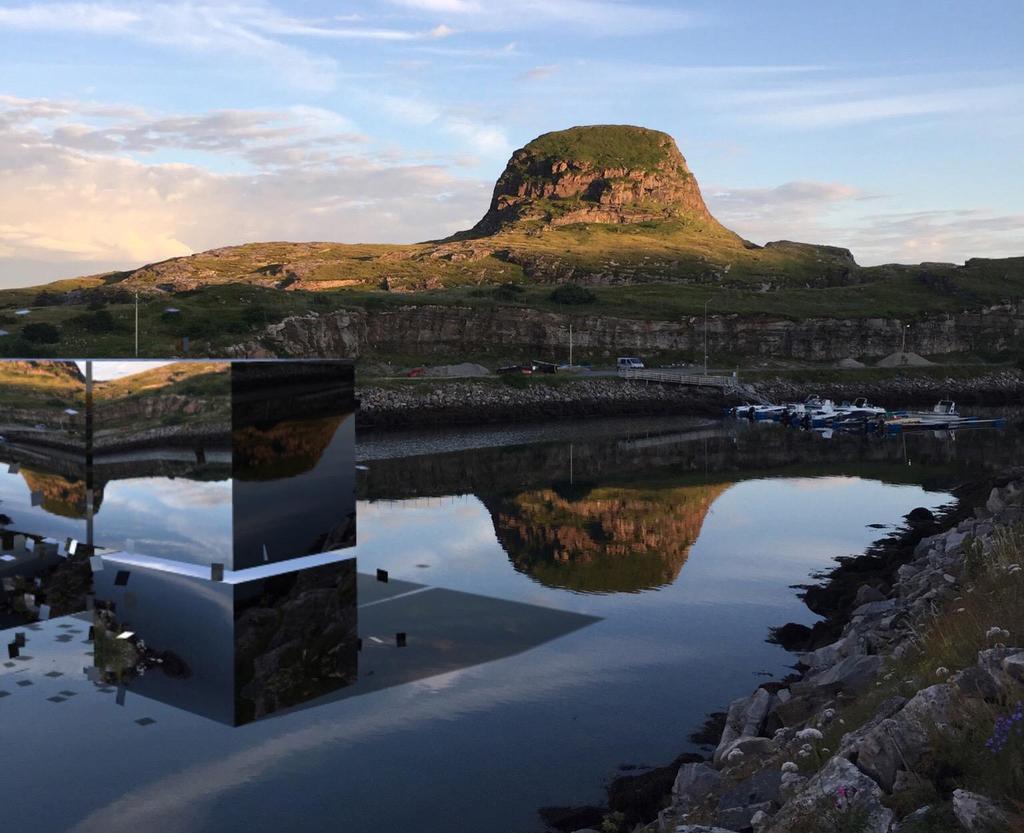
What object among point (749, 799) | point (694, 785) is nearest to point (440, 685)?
point (694, 785)

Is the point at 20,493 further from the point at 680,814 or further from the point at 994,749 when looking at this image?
the point at 994,749

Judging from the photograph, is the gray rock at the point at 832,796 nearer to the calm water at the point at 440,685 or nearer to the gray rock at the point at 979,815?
the gray rock at the point at 979,815

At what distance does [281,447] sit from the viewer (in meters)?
21.8

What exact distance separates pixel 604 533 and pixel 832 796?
97.3 ft

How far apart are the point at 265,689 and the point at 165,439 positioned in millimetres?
6332

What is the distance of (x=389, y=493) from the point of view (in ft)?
168

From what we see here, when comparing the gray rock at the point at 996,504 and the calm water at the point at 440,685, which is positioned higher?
the gray rock at the point at 996,504

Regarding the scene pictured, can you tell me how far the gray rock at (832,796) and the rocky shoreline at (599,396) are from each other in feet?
249

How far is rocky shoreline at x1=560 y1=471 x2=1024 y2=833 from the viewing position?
382 inches

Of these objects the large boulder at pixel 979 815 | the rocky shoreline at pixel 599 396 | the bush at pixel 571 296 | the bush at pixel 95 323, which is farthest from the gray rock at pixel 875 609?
the bush at pixel 571 296

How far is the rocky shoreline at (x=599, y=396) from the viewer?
90625mm

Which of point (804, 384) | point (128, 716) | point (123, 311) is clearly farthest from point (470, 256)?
point (128, 716)

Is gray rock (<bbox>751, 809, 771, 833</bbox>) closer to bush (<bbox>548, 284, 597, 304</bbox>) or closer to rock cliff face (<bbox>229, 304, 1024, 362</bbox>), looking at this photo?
rock cliff face (<bbox>229, 304, 1024, 362</bbox>)

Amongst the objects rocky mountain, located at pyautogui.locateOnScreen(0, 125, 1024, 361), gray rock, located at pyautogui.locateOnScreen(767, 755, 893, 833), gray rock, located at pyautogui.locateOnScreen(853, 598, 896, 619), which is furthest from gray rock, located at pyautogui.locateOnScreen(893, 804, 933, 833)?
rocky mountain, located at pyautogui.locateOnScreen(0, 125, 1024, 361)
